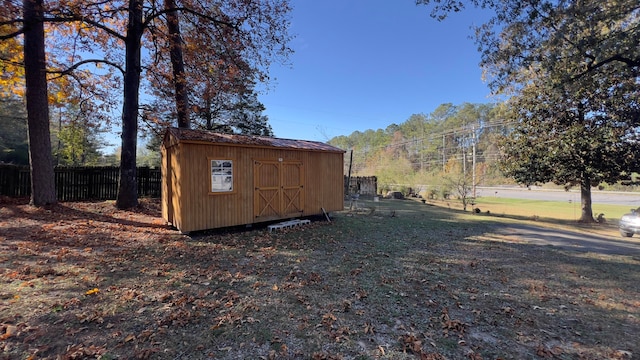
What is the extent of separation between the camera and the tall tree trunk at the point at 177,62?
1049 centimetres

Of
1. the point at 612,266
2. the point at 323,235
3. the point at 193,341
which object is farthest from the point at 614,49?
the point at 193,341

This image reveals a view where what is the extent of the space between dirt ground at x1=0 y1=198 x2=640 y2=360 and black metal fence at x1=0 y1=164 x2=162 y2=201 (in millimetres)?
5447

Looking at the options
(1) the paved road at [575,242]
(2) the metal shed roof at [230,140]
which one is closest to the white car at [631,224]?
(1) the paved road at [575,242]

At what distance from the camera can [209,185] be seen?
6875 millimetres

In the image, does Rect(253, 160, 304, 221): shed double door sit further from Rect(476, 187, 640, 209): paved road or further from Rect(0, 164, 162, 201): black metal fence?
Rect(476, 187, 640, 209): paved road

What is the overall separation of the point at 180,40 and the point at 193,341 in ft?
39.3

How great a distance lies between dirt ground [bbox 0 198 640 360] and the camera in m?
2.62

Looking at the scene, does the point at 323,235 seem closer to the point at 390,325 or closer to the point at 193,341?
the point at 390,325

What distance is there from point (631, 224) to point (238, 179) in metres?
12.7

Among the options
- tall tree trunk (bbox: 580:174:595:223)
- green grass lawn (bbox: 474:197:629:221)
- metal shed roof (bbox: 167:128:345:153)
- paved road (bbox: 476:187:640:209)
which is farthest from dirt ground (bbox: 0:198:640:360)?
paved road (bbox: 476:187:640:209)

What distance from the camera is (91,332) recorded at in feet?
8.91

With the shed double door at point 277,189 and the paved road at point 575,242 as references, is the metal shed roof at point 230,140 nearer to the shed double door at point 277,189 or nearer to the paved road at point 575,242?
the shed double door at point 277,189

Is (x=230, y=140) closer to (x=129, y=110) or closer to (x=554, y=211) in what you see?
(x=129, y=110)

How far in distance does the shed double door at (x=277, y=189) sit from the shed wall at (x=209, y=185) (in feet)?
0.41
